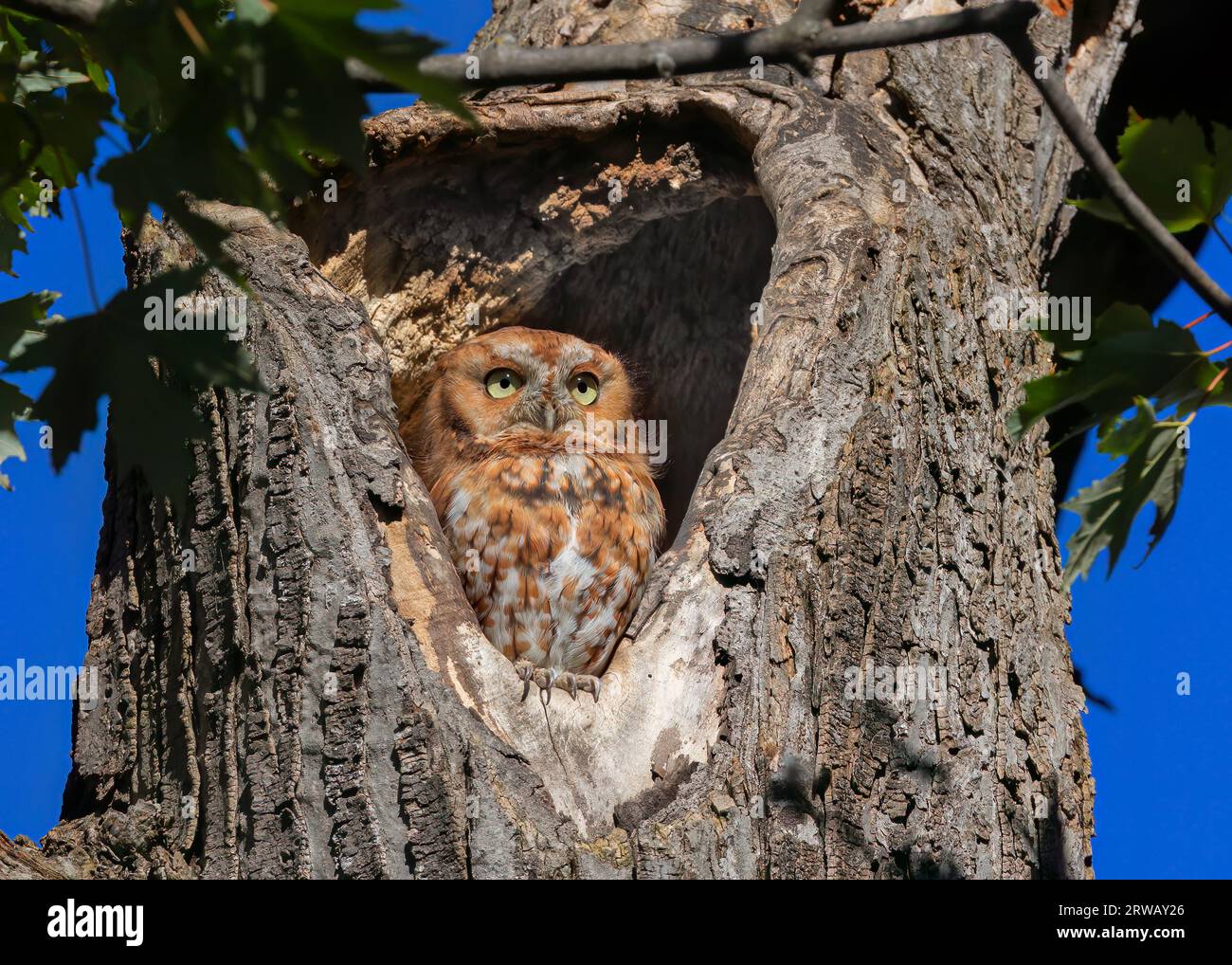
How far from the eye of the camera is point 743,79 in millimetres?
3973

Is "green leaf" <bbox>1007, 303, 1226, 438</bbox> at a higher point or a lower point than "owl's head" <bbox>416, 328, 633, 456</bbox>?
lower

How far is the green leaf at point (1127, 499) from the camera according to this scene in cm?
194

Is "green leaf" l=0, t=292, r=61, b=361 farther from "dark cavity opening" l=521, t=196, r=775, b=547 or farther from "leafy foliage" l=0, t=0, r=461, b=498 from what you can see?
"dark cavity opening" l=521, t=196, r=775, b=547

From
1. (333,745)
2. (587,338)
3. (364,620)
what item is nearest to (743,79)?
(587,338)

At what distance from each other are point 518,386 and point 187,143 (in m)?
2.89

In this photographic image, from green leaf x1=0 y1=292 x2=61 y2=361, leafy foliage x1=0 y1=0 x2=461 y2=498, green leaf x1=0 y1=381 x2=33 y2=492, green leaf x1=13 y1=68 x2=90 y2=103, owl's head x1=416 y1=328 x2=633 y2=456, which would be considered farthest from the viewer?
owl's head x1=416 y1=328 x2=633 y2=456

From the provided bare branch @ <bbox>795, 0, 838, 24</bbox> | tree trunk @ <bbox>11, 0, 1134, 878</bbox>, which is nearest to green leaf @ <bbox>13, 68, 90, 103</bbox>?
tree trunk @ <bbox>11, 0, 1134, 878</bbox>

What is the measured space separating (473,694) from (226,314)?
3.60ft

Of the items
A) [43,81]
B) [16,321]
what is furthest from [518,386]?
[16,321]

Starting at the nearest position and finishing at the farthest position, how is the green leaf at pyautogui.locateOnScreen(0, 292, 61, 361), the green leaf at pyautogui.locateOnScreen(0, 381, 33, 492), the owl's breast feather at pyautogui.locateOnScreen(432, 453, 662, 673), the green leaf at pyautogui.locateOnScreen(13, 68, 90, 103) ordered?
the green leaf at pyautogui.locateOnScreen(0, 292, 61, 361) < the green leaf at pyautogui.locateOnScreen(0, 381, 33, 492) < the green leaf at pyautogui.locateOnScreen(13, 68, 90, 103) < the owl's breast feather at pyautogui.locateOnScreen(432, 453, 662, 673)

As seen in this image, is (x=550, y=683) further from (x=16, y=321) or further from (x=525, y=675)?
(x=16, y=321)

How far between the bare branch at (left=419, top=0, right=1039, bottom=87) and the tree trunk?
730 mm

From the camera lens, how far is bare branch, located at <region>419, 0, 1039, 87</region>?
1.56m

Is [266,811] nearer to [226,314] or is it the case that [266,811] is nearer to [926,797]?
[226,314]
